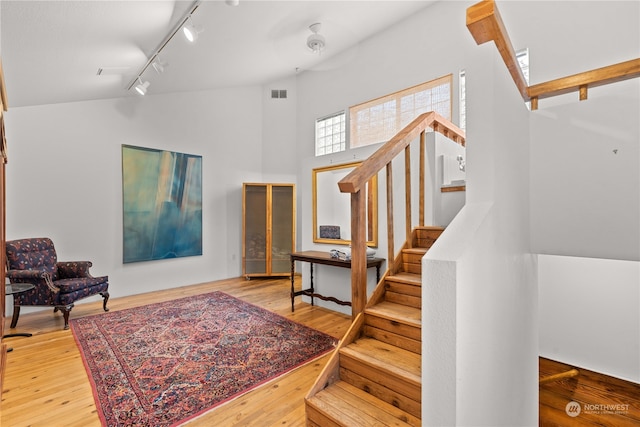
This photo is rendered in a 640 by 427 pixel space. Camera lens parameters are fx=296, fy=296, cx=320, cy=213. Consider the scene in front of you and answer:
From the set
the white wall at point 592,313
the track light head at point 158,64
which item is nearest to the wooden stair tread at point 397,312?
the white wall at point 592,313

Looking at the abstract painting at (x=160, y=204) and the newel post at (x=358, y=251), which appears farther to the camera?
the abstract painting at (x=160, y=204)

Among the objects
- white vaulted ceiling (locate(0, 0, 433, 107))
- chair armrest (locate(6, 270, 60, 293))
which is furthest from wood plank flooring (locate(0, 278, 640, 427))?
white vaulted ceiling (locate(0, 0, 433, 107))

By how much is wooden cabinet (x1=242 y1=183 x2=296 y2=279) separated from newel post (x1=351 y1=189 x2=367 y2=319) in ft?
13.0

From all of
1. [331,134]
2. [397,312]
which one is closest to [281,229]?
[331,134]

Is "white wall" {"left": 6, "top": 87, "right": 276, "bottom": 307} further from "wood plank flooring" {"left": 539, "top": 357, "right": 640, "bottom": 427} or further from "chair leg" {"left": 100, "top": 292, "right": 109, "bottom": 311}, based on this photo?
"wood plank flooring" {"left": 539, "top": 357, "right": 640, "bottom": 427}

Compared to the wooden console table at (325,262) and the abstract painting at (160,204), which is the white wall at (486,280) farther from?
the abstract painting at (160,204)

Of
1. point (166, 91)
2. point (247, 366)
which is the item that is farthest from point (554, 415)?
point (166, 91)

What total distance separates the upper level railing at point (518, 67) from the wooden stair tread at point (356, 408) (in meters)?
1.85

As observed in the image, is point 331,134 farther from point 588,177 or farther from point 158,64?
point 588,177

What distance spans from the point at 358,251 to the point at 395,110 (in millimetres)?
3490

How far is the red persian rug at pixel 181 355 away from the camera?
6.87 ft

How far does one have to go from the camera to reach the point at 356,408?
1.68 meters

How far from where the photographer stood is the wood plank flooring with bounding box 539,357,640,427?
2.08 m

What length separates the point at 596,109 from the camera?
173cm
